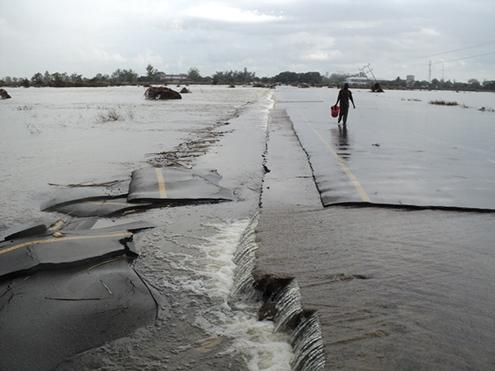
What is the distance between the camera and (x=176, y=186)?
1049 cm

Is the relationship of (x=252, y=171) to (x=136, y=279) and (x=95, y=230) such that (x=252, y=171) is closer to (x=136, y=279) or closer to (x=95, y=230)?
(x=95, y=230)

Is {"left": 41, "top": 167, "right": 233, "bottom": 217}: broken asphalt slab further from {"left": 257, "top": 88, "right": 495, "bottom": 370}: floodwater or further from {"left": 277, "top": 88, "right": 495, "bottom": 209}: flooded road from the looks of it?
{"left": 277, "top": 88, "right": 495, "bottom": 209}: flooded road

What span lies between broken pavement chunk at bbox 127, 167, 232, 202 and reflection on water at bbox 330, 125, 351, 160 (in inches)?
181

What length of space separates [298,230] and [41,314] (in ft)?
12.4

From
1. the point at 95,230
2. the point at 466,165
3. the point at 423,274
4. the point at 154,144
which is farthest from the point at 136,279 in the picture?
the point at 154,144

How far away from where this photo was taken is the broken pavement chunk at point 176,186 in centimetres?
961

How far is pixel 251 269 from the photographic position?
18.8 ft

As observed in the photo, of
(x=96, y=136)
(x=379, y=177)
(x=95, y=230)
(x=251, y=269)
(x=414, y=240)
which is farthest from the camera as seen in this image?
(x=96, y=136)

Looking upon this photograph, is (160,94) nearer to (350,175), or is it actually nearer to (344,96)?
(344,96)

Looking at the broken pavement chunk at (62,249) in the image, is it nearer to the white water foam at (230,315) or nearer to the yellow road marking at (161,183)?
the white water foam at (230,315)

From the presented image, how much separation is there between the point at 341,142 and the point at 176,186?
9150 millimetres

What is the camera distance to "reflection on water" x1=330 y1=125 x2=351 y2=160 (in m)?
14.9

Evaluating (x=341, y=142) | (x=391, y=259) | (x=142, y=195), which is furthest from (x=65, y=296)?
(x=341, y=142)

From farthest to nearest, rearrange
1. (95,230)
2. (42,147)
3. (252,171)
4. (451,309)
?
(42,147)
(252,171)
(95,230)
(451,309)
